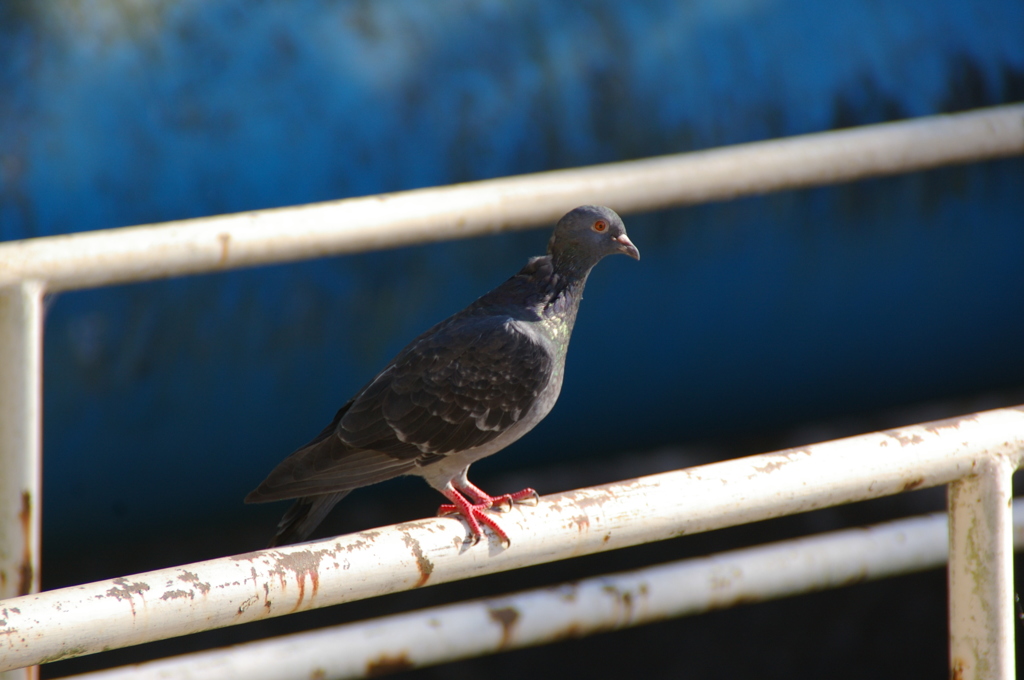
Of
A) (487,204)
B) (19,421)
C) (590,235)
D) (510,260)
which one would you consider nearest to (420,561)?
(590,235)

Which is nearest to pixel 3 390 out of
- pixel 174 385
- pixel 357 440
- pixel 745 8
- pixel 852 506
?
→ pixel 357 440

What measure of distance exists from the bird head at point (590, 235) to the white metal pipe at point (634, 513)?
62 centimetres

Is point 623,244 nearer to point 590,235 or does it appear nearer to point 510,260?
point 590,235

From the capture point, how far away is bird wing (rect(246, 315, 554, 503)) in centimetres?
210

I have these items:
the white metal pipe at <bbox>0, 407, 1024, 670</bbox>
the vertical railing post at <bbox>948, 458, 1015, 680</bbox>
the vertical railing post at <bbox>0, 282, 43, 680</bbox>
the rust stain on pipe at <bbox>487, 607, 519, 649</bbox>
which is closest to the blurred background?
the vertical railing post at <bbox>0, 282, 43, 680</bbox>

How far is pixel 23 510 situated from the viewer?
2.10 meters

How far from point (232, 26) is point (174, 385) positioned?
829mm

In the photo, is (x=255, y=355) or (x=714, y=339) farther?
(x=714, y=339)

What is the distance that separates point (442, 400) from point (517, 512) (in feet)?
1.87

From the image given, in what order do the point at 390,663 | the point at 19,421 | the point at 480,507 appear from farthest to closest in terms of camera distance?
the point at 390,663
the point at 19,421
the point at 480,507

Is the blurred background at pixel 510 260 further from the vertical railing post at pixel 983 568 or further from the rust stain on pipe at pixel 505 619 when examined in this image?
the vertical railing post at pixel 983 568

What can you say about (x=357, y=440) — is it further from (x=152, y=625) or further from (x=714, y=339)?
(x=714, y=339)

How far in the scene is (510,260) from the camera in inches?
126

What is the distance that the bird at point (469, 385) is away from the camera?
210 centimetres
